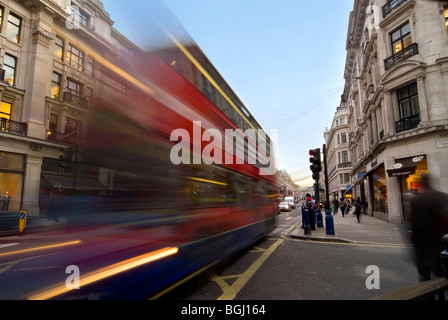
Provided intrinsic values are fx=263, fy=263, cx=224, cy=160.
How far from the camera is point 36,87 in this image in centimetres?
1825

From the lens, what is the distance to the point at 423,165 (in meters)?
14.7

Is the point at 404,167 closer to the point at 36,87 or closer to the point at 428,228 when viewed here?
the point at 428,228

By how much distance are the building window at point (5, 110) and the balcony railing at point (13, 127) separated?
1.27 ft

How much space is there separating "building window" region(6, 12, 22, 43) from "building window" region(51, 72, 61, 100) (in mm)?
2980

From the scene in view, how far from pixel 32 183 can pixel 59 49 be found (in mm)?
10422

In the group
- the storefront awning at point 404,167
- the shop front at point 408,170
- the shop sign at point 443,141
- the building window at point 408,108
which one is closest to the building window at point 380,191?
the shop front at point 408,170

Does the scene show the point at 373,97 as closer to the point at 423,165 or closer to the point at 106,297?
the point at 423,165

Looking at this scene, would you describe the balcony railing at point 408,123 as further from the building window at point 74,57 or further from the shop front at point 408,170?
the building window at point 74,57

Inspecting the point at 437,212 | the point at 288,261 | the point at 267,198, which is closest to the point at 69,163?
the point at 437,212

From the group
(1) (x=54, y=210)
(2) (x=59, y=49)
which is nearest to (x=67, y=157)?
(1) (x=54, y=210)

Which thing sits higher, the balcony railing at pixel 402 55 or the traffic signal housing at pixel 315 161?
the balcony railing at pixel 402 55

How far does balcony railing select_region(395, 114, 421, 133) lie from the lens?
15.2 m

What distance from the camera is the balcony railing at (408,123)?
15.2 m

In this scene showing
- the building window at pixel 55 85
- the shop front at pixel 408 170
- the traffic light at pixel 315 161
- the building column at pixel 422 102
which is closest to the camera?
the traffic light at pixel 315 161
